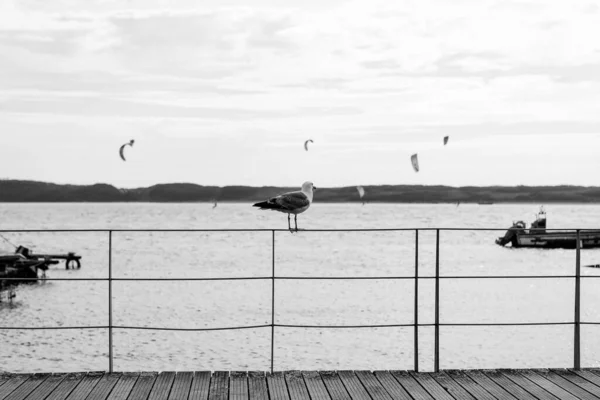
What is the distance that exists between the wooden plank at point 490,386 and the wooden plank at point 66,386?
2.57 meters

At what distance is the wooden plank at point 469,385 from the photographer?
4.39m

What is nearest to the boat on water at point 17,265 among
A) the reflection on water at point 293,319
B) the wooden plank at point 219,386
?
the reflection on water at point 293,319

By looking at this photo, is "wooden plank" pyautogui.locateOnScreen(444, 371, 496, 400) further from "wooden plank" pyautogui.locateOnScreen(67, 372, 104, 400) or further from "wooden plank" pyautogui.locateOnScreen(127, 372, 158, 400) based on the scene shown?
"wooden plank" pyautogui.locateOnScreen(67, 372, 104, 400)

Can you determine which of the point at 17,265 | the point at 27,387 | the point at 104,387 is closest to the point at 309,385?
the point at 104,387

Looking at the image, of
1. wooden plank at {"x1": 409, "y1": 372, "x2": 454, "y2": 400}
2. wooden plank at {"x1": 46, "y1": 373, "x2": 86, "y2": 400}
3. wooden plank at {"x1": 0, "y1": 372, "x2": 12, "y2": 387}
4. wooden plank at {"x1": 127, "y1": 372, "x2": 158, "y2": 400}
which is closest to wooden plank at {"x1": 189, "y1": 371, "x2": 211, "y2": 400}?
wooden plank at {"x1": 127, "y1": 372, "x2": 158, "y2": 400}

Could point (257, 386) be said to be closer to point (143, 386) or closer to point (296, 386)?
point (296, 386)

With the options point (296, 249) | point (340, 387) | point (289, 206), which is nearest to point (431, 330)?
point (289, 206)

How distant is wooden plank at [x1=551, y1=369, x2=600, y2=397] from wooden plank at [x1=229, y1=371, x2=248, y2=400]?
2.12 m

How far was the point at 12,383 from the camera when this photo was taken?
15.2 ft

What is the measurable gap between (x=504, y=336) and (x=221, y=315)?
1171cm

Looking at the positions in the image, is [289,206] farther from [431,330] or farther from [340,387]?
[431,330]

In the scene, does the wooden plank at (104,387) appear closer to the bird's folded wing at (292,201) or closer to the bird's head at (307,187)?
the bird's folded wing at (292,201)

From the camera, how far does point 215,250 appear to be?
236 ft

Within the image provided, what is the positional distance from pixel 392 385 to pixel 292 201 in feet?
9.30
